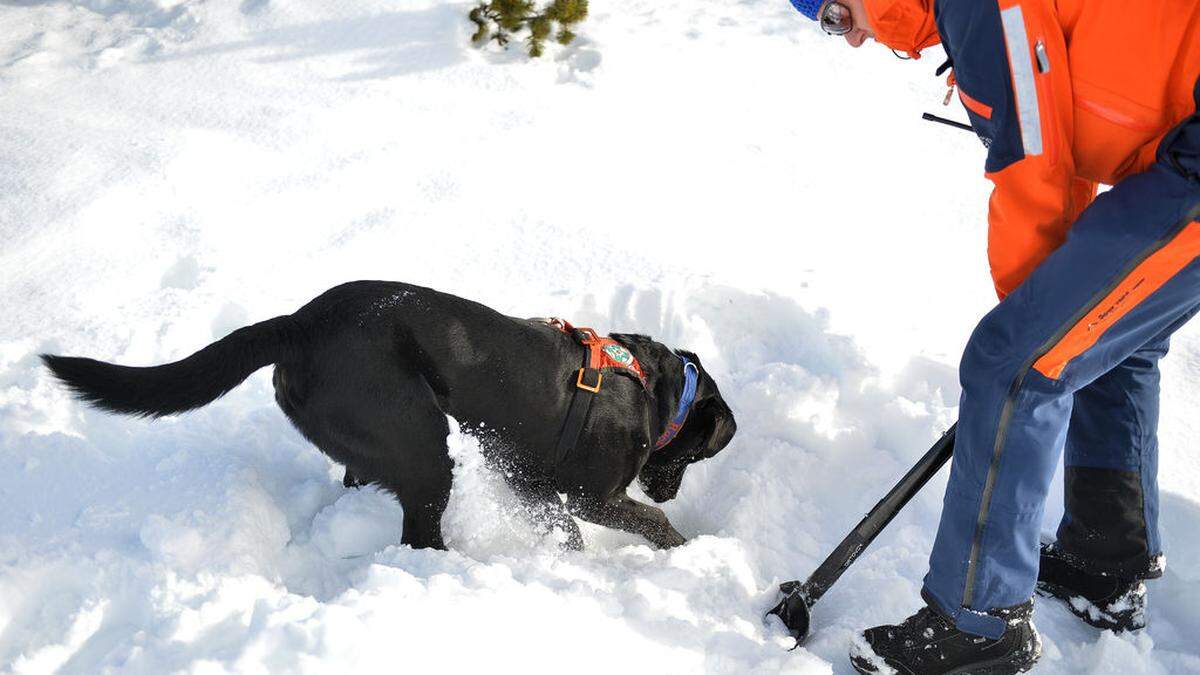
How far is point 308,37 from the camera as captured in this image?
5512 millimetres

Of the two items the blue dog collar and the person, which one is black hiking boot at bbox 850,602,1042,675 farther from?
the blue dog collar

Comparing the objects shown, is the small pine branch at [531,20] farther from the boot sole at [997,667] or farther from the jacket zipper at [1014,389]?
the boot sole at [997,667]

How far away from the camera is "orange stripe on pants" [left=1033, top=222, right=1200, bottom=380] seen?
1.52m

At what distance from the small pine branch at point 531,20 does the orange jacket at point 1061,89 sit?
4004 mm

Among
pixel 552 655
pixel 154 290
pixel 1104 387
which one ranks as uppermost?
pixel 1104 387

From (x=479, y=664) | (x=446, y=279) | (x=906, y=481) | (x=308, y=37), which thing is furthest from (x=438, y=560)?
(x=308, y=37)

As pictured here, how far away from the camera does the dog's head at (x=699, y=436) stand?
284 cm

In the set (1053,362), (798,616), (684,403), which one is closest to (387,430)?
(684,403)

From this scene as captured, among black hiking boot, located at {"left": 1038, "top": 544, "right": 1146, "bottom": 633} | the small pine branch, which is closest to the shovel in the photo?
black hiking boot, located at {"left": 1038, "top": 544, "right": 1146, "bottom": 633}

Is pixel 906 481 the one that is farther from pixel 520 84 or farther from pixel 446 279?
pixel 520 84

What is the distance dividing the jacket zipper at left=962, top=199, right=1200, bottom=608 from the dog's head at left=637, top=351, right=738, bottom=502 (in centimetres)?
112

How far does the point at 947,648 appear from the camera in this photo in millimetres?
1916

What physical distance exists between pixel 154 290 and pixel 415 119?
1.90 metres

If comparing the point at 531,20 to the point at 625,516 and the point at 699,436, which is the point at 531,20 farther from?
the point at 625,516
